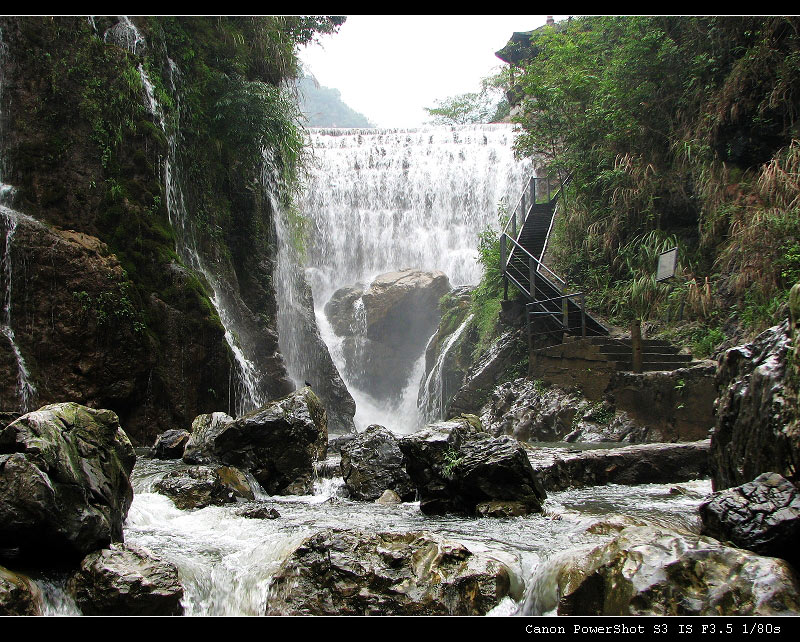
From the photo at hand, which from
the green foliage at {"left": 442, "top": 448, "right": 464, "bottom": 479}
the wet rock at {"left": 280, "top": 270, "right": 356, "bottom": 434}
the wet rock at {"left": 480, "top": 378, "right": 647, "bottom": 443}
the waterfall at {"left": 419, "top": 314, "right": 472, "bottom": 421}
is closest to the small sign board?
the wet rock at {"left": 480, "top": 378, "right": 647, "bottom": 443}

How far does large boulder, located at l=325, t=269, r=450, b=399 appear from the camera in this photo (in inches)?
861

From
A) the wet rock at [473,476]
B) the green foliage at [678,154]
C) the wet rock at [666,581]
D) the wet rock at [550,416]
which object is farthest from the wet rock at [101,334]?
the green foliage at [678,154]

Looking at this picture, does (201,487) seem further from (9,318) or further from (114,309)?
(9,318)

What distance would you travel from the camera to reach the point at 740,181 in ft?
37.5

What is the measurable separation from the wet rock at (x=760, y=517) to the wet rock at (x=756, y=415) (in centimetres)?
24

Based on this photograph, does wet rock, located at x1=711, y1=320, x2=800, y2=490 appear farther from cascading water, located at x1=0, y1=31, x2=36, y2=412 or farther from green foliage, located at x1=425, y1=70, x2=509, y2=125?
green foliage, located at x1=425, y1=70, x2=509, y2=125

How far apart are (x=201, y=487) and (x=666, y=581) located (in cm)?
448

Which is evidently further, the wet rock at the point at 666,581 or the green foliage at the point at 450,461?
the green foliage at the point at 450,461

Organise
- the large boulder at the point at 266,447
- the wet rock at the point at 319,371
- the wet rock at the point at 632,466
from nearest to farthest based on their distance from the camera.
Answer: the wet rock at the point at 632,466 < the large boulder at the point at 266,447 < the wet rock at the point at 319,371

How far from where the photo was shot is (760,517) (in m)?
3.53

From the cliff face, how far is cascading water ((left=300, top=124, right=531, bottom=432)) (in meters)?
10.3

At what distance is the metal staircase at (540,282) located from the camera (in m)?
12.4

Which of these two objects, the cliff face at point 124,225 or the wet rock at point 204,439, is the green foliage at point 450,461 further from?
the cliff face at point 124,225
